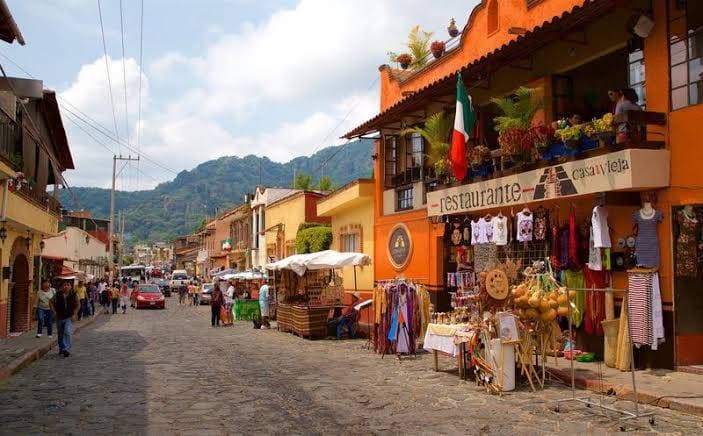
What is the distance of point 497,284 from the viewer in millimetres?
10461

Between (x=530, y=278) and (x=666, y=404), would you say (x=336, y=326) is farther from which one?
(x=666, y=404)

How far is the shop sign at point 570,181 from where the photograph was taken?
10344 mm

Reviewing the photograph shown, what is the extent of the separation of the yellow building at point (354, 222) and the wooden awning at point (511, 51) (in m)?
4.16

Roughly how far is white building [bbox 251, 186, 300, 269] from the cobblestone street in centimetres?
2768

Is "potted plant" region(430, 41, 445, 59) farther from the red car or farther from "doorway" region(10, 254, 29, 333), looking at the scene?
the red car

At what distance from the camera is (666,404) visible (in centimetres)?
855

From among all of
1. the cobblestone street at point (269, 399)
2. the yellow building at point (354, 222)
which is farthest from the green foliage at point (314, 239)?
the cobblestone street at point (269, 399)

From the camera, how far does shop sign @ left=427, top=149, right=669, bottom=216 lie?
1034cm

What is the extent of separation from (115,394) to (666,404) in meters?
8.11

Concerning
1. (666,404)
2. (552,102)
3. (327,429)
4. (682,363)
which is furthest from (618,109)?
(327,429)

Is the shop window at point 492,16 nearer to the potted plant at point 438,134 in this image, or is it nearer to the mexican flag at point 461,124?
the potted plant at point 438,134

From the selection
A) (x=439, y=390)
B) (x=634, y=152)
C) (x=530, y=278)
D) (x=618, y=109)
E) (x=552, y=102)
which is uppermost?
(x=552, y=102)

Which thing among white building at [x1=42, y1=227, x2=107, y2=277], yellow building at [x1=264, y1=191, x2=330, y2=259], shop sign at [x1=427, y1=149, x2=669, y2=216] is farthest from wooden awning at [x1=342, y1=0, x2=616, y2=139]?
white building at [x1=42, y1=227, x2=107, y2=277]

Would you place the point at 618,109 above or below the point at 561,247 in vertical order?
above
